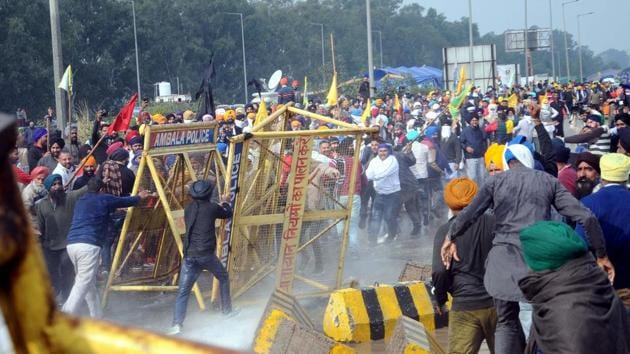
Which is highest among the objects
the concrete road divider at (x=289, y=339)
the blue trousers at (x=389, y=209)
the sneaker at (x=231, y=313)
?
the blue trousers at (x=389, y=209)

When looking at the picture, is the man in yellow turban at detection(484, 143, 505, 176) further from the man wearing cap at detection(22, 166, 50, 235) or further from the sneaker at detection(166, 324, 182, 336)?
the man wearing cap at detection(22, 166, 50, 235)

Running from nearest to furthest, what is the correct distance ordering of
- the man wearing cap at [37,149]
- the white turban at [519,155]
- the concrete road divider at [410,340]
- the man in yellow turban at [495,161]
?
the white turban at [519,155]
the concrete road divider at [410,340]
the man in yellow turban at [495,161]
the man wearing cap at [37,149]

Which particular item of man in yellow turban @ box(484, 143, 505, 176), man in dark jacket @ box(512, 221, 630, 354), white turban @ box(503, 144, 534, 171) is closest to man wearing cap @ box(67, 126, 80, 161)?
man in yellow turban @ box(484, 143, 505, 176)

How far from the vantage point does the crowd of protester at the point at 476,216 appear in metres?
4.09

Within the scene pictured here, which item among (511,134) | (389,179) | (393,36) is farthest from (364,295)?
(393,36)

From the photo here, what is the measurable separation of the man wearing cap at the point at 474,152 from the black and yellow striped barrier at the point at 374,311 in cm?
978

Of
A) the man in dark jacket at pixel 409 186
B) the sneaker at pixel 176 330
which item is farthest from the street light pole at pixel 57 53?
the sneaker at pixel 176 330

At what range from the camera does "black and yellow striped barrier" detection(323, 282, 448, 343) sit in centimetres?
854

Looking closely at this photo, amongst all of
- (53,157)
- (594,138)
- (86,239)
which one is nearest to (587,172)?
(86,239)

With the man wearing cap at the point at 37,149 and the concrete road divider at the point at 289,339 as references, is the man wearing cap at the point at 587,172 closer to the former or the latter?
the concrete road divider at the point at 289,339

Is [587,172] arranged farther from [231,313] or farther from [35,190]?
[35,190]

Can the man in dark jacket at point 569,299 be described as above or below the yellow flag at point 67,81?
below

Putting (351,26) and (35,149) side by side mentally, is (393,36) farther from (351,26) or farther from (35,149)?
(35,149)

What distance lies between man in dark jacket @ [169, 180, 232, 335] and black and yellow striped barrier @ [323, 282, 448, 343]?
134 cm
